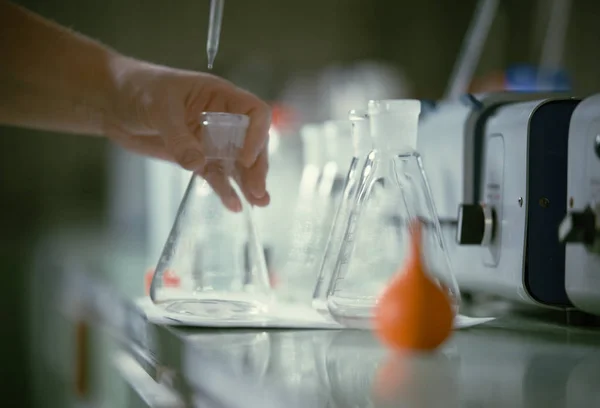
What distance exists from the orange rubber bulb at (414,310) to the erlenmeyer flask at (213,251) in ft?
0.76

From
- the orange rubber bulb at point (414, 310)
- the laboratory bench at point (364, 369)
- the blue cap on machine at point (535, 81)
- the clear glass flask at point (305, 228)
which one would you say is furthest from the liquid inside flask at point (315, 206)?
the blue cap on machine at point (535, 81)

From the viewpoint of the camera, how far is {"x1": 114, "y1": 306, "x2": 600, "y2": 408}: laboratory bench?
1.60 ft

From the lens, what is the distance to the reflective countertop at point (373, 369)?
486mm

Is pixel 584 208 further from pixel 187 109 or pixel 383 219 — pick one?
pixel 187 109

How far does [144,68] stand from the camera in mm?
926

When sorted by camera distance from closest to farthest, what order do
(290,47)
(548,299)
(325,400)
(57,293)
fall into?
(325,400)
(548,299)
(57,293)
(290,47)

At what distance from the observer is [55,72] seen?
3.25 ft

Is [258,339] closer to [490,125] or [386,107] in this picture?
[386,107]

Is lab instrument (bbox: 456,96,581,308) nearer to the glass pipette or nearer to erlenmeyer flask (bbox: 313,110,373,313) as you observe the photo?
erlenmeyer flask (bbox: 313,110,373,313)

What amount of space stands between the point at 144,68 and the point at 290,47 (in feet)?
5.30

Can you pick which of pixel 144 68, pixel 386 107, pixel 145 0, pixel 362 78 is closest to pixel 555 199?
pixel 386 107

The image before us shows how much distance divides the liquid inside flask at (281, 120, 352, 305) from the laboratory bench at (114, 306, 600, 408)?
23 cm

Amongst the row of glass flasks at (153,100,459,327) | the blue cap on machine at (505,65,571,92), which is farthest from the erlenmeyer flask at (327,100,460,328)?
the blue cap on machine at (505,65,571,92)

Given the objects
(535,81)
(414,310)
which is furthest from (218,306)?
(535,81)
